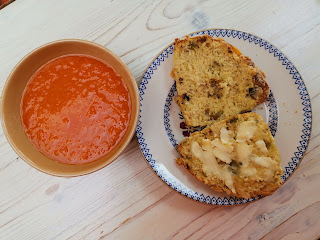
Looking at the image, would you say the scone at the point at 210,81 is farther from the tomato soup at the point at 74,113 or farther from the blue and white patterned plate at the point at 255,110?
the tomato soup at the point at 74,113

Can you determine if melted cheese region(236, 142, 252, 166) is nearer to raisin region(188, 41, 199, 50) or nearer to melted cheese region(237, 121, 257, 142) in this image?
melted cheese region(237, 121, 257, 142)

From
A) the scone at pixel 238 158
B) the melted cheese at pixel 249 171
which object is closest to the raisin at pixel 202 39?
the scone at pixel 238 158

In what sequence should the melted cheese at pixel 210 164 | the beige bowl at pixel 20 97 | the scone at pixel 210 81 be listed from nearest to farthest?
the beige bowl at pixel 20 97 < the melted cheese at pixel 210 164 < the scone at pixel 210 81

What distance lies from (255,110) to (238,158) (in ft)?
1.04

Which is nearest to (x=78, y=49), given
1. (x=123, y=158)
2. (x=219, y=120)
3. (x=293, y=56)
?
(x=123, y=158)

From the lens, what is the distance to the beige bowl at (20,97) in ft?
4.59

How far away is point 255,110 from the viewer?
1.67 metres

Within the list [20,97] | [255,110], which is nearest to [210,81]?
[255,110]

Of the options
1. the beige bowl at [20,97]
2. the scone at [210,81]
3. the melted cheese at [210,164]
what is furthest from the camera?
the scone at [210,81]

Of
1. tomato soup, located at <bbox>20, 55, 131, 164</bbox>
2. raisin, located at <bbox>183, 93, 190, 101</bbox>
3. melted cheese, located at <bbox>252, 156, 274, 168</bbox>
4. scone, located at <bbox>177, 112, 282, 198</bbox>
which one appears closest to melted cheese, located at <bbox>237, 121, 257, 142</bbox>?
scone, located at <bbox>177, 112, 282, 198</bbox>

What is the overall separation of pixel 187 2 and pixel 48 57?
835mm

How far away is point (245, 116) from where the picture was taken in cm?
154

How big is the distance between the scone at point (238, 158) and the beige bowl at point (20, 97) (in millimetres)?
383

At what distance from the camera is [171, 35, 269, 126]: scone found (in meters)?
1.61
